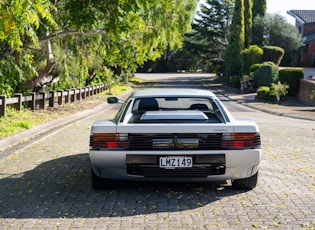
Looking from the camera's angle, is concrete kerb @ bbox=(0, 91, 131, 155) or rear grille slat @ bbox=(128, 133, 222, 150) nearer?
rear grille slat @ bbox=(128, 133, 222, 150)

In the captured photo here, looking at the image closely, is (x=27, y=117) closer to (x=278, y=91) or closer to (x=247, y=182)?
(x=247, y=182)

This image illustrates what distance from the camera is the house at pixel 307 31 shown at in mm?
55125

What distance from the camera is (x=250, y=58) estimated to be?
1704 inches

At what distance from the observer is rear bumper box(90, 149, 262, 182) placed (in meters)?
6.07

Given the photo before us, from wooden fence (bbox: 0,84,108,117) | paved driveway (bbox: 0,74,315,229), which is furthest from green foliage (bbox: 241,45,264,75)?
paved driveway (bbox: 0,74,315,229)

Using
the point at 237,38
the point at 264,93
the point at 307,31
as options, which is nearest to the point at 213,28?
the point at 307,31

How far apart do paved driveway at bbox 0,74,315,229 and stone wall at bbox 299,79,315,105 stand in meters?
22.0

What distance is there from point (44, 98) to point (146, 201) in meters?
14.9

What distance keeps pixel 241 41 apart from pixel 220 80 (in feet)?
33.2

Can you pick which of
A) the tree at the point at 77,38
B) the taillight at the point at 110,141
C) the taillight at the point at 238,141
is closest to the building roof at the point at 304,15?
the tree at the point at 77,38

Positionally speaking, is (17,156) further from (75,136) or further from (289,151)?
(289,151)

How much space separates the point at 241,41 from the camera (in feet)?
163

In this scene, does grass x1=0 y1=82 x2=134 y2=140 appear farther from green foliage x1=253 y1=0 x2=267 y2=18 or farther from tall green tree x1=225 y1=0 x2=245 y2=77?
green foliage x1=253 y1=0 x2=267 y2=18

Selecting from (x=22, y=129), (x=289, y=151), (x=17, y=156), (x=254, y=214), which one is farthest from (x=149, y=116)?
(x=22, y=129)
